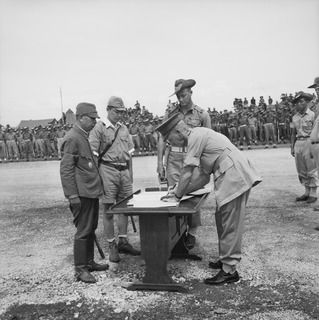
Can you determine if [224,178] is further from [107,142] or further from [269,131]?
[269,131]

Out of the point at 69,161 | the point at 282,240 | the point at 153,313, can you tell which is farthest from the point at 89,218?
the point at 282,240

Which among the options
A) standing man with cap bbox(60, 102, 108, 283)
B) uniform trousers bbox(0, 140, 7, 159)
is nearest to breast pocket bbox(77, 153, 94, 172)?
standing man with cap bbox(60, 102, 108, 283)

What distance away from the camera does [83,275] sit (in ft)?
14.1

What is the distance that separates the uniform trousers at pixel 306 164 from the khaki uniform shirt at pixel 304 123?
15cm

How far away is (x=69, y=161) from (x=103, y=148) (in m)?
0.82

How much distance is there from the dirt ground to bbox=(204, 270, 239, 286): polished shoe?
58mm

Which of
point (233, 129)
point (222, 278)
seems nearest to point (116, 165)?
point (222, 278)

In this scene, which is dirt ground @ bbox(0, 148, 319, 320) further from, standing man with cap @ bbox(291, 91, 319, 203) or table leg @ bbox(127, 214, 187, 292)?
standing man with cap @ bbox(291, 91, 319, 203)

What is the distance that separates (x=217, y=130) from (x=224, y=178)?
59.2ft

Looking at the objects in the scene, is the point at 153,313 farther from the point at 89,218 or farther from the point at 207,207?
the point at 207,207

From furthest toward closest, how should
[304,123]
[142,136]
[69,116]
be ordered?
[69,116]
[142,136]
[304,123]

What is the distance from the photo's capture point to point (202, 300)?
371cm

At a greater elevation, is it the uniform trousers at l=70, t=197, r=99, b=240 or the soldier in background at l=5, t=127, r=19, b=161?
the soldier in background at l=5, t=127, r=19, b=161

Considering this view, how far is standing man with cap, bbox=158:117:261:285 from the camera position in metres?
3.97
